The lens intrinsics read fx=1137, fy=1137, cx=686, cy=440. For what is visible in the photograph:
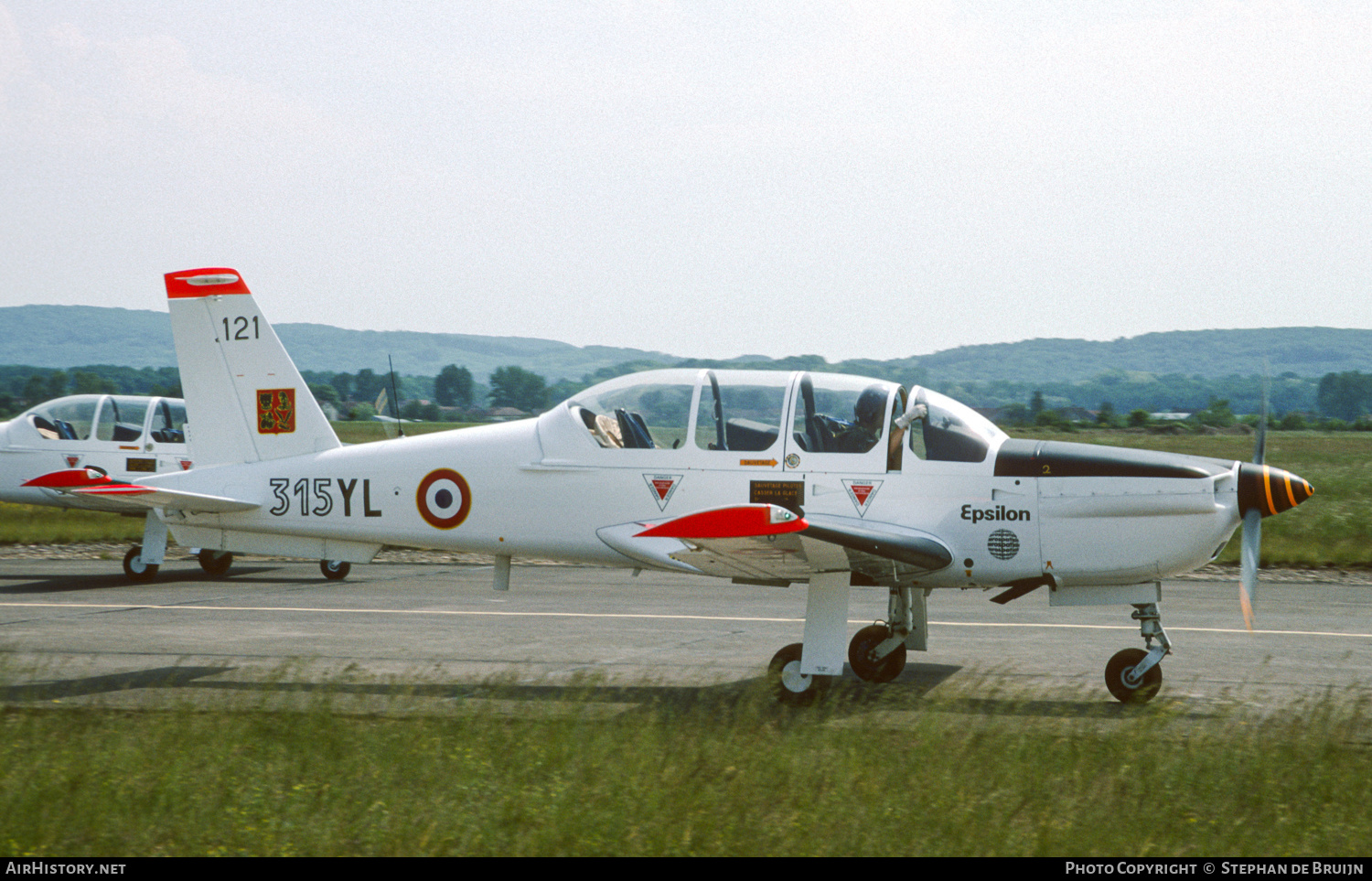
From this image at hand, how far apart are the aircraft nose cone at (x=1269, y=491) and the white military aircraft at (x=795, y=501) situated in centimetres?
1

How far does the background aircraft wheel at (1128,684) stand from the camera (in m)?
8.38

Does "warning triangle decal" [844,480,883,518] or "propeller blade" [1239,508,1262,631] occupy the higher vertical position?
"warning triangle decal" [844,480,883,518]

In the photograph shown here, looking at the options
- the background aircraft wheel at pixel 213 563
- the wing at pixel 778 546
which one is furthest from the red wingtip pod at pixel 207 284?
the background aircraft wheel at pixel 213 563

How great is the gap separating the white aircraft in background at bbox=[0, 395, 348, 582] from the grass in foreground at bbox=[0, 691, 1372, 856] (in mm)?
11298

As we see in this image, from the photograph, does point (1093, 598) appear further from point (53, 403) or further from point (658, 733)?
point (53, 403)

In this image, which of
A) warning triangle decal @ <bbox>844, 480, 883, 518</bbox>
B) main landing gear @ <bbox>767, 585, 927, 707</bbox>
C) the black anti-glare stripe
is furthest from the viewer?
main landing gear @ <bbox>767, 585, 927, 707</bbox>

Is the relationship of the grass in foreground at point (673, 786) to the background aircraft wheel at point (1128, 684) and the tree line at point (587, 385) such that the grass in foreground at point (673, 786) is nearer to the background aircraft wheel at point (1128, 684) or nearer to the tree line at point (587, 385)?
the background aircraft wheel at point (1128, 684)

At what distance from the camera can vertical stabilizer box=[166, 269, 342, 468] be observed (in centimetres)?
1011

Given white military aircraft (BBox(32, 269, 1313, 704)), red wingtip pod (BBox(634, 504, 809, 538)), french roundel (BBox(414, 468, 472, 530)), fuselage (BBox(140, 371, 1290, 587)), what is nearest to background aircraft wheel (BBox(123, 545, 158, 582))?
white military aircraft (BBox(32, 269, 1313, 704))

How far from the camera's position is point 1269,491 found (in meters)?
8.13

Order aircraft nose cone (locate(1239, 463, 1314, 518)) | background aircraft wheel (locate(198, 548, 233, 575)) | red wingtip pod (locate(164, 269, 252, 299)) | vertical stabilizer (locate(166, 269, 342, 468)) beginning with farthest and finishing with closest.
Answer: background aircraft wheel (locate(198, 548, 233, 575)), red wingtip pod (locate(164, 269, 252, 299)), vertical stabilizer (locate(166, 269, 342, 468)), aircraft nose cone (locate(1239, 463, 1314, 518))

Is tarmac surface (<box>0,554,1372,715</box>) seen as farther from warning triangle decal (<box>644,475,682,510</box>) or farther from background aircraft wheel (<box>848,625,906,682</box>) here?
warning triangle decal (<box>644,475,682,510</box>)

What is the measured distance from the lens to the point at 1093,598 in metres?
8.50

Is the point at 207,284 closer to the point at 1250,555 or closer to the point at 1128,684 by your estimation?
the point at 1128,684
